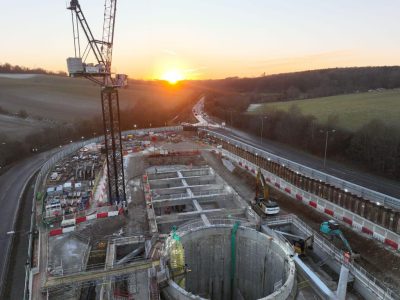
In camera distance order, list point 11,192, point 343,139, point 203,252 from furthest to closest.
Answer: point 343,139 → point 11,192 → point 203,252

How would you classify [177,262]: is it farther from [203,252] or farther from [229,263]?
[229,263]

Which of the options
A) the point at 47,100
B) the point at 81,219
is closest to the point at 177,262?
the point at 81,219

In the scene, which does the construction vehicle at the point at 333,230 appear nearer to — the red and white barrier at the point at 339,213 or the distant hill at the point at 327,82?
the red and white barrier at the point at 339,213

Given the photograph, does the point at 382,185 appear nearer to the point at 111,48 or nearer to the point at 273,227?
the point at 273,227

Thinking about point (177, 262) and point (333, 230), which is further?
point (333, 230)

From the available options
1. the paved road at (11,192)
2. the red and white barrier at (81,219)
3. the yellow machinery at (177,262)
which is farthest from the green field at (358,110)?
the paved road at (11,192)

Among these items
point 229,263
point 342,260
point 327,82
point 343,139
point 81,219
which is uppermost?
point 327,82

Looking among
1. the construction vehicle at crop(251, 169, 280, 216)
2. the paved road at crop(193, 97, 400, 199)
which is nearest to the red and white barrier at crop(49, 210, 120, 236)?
the construction vehicle at crop(251, 169, 280, 216)
